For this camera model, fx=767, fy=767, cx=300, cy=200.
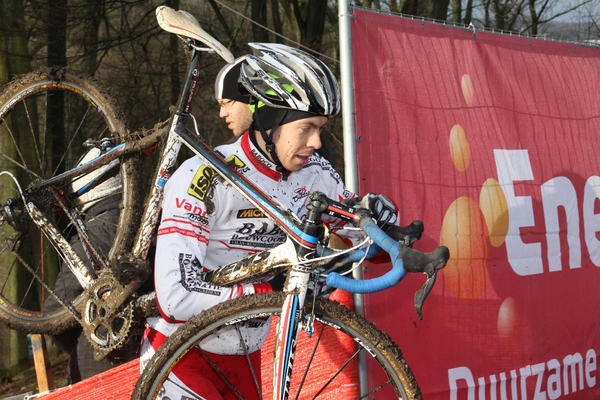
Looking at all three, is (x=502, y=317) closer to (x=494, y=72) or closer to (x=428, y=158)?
(x=428, y=158)

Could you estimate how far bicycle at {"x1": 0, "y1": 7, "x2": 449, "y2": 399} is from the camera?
8.66 feet

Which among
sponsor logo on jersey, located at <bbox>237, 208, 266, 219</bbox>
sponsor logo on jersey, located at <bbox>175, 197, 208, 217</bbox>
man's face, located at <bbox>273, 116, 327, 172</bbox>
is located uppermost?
man's face, located at <bbox>273, 116, 327, 172</bbox>

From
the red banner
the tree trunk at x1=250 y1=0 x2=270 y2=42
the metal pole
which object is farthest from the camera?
the tree trunk at x1=250 y1=0 x2=270 y2=42

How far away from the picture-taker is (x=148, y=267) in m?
3.47

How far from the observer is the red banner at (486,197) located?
4.30 metres

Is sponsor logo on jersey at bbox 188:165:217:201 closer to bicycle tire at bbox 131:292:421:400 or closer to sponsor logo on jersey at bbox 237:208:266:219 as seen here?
sponsor logo on jersey at bbox 237:208:266:219

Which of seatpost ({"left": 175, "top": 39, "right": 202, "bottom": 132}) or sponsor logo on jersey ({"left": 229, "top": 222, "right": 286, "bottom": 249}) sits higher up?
seatpost ({"left": 175, "top": 39, "right": 202, "bottom": 132})

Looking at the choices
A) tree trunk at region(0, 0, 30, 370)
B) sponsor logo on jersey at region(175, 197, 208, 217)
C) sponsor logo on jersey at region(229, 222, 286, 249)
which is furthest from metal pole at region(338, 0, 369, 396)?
tree trunk at region(0, 0, 30, 370)

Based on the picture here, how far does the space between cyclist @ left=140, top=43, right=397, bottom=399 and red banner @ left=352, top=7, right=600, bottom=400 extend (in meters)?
1.26

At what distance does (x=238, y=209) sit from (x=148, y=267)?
0.77 m

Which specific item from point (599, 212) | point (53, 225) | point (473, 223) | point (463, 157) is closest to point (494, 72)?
point (463, 157)

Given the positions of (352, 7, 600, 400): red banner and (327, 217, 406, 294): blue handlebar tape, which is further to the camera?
(352, 7, 600, 400): red banner

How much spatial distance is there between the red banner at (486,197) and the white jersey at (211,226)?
1.17m

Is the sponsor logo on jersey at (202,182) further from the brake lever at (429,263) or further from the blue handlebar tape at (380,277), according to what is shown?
the brake lever at (429,263)
